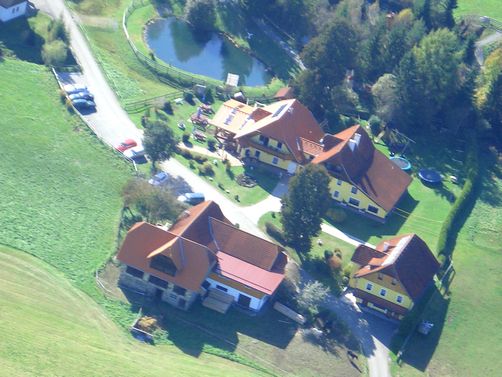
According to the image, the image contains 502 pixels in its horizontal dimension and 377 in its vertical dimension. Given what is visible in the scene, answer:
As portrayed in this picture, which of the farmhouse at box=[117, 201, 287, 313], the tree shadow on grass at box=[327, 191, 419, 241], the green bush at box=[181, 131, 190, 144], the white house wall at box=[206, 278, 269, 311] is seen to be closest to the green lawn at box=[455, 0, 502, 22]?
the tree shadow on grass at box=[327, 191, 419, 241]

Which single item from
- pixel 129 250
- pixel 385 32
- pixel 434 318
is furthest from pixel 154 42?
pixel 434 318

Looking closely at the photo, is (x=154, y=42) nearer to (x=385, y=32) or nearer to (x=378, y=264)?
(x=385, y=32)

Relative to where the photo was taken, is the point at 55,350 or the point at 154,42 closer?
the point at 55,350

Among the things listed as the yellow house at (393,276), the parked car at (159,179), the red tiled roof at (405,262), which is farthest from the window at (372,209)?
the parked car at (159,179)

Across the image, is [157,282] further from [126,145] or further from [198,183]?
[126,145]

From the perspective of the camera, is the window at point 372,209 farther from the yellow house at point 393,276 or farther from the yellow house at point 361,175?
the yellow house at point 393,276

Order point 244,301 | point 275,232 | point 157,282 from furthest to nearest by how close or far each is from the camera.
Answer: point 275,232 < point 244,301 < point 157,282

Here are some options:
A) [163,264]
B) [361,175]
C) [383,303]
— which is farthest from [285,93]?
[163,264]
